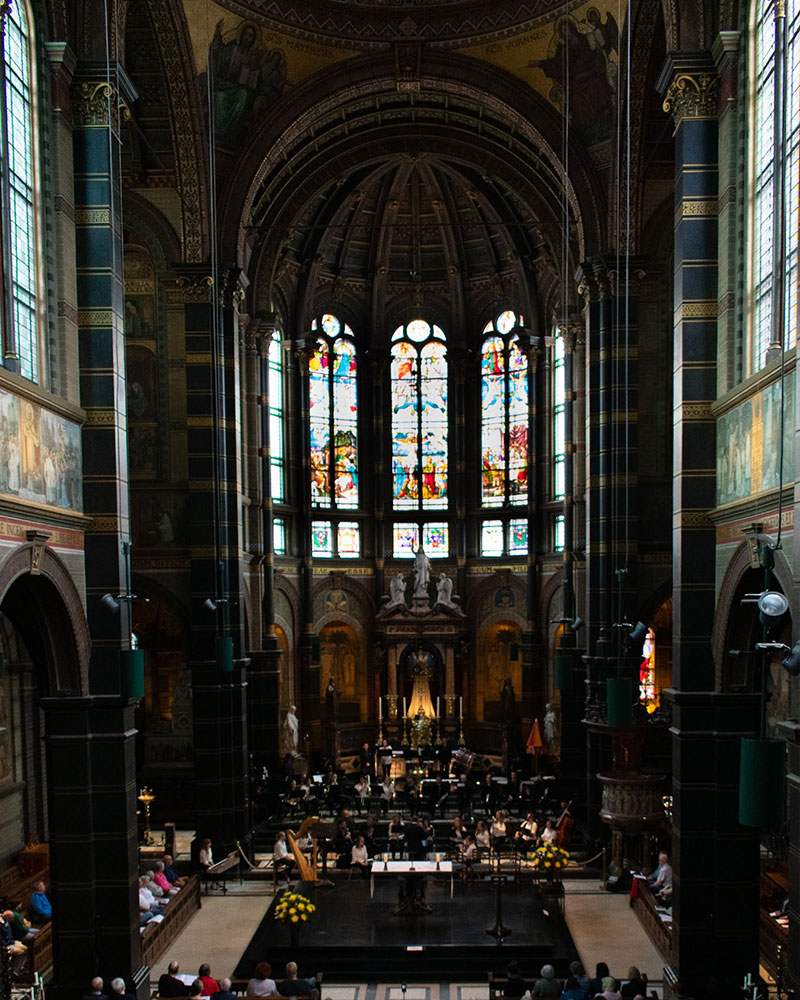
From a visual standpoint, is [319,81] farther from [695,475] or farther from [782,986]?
[782,986]

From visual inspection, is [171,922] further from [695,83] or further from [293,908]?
[695,83]

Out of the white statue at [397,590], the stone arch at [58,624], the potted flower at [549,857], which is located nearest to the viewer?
the stone arch at [58,624]

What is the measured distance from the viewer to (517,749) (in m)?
37.8

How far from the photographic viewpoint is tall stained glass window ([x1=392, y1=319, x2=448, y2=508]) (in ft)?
137

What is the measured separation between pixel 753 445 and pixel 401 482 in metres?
27.6

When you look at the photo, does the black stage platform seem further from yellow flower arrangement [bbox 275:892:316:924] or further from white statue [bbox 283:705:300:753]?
white statue [bbox 283:705:300:753]

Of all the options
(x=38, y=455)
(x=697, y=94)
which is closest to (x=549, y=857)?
(x=38, y=455)

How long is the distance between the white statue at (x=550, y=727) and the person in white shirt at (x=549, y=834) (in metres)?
8.62

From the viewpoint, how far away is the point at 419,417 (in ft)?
137

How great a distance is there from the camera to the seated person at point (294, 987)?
16.6m

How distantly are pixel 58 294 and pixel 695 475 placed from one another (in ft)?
34.1

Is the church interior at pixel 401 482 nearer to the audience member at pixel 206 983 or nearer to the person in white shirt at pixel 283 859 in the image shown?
the person in white shirt at pixel 283 859

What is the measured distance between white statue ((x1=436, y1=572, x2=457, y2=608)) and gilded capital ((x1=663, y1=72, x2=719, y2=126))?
25151mm

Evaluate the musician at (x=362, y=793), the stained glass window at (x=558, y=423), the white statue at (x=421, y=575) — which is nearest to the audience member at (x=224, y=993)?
the musician at (x=362, y=793)
